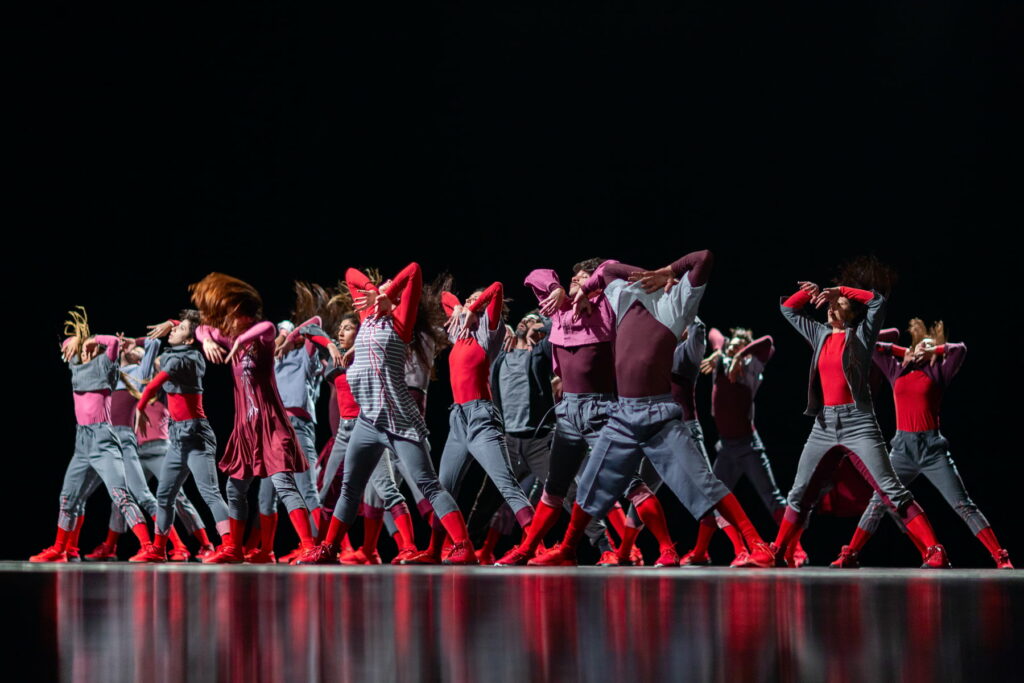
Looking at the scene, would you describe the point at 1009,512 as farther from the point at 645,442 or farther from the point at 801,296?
the point at 645,442

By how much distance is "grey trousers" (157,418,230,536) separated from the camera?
7875 millimetres

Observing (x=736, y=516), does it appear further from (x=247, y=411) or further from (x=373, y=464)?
(x=247, y=411)

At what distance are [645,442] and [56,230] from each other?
732 cm

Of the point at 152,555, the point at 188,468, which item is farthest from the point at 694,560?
the point at 152,555

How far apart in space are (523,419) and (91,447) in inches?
111

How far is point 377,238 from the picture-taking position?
38.5 feet

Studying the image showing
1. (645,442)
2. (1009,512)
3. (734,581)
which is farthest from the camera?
(1009,512)

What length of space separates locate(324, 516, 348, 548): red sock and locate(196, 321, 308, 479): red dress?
0.57 m

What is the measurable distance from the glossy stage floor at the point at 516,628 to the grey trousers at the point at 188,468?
7.79 ft

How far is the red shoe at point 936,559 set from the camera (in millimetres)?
6625

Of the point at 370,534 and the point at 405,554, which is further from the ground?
the point at 370,534

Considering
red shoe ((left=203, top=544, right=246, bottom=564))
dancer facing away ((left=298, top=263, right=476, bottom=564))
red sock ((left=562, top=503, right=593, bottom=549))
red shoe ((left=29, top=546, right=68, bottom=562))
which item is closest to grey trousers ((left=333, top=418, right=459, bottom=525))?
dancer facing away ((left=298, top=263, right=476, bottom=564))

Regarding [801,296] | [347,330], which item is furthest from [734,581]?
[347,330]

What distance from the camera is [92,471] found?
8.46 meters
